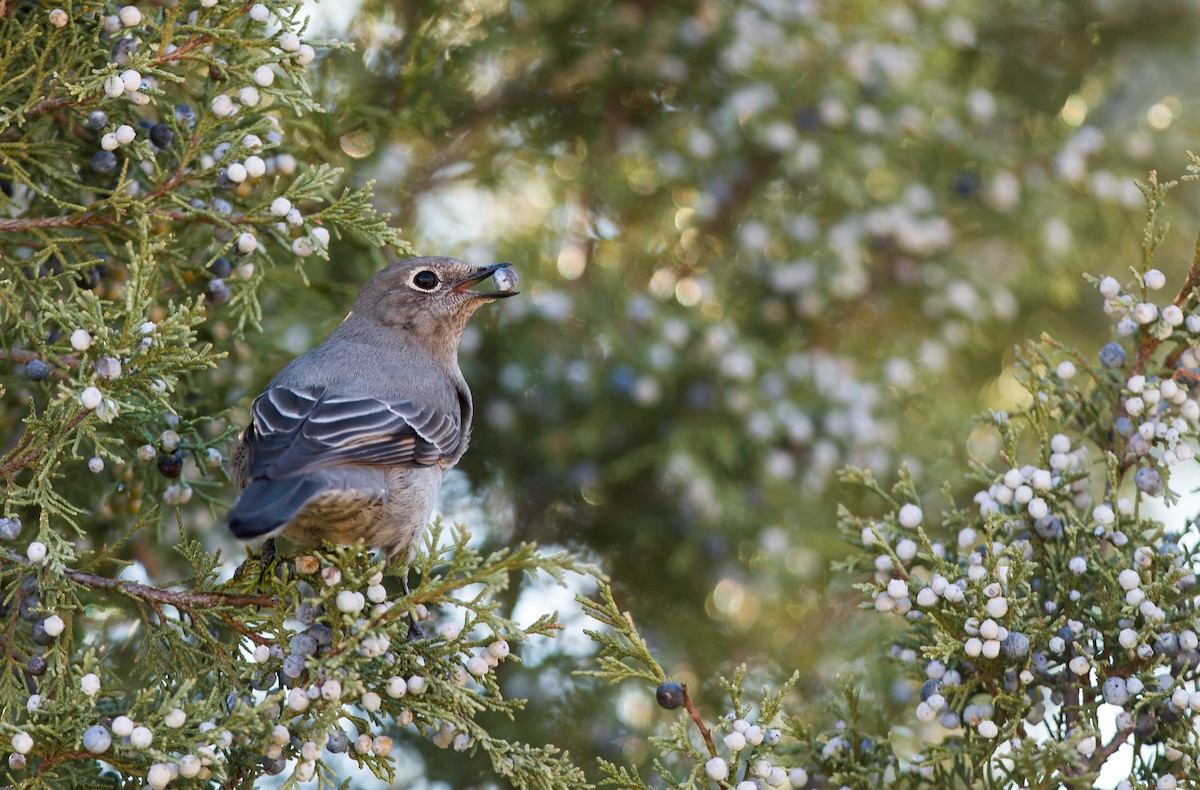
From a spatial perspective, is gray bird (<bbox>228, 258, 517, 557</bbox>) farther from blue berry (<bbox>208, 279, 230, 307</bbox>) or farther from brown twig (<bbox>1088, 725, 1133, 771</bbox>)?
brown twig (<bbox>1088, 725, 1133, 771</bbox>)

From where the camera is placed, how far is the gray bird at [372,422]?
3783mm

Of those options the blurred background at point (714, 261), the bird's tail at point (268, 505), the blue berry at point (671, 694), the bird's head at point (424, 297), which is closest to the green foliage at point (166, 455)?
the bird's tail at point (268, 505)

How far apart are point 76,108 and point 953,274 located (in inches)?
170

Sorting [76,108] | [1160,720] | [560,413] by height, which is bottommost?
[560,413]

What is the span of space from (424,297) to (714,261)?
1825mm

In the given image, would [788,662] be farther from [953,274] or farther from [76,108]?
[76,108]

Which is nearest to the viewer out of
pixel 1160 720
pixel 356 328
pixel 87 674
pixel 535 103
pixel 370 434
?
pixel 87 674

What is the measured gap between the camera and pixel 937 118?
20.6 feet

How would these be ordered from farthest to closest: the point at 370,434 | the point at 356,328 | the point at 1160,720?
the point at 356,328 < the point at 370,434 < the point at 1160,720

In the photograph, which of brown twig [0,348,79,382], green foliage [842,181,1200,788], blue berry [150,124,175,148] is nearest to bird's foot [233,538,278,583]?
brown twig [0,348,79,382]

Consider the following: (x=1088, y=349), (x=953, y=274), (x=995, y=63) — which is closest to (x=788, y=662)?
(x=953, y=274)

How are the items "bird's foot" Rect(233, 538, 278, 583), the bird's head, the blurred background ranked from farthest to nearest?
1. the blurred background
2. the bird's head
3. "bird's foot" Rect(233, 538, 278, 583)

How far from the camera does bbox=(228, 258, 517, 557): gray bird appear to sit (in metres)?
3.78

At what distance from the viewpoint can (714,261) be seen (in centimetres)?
629
